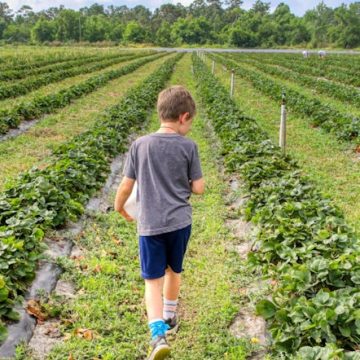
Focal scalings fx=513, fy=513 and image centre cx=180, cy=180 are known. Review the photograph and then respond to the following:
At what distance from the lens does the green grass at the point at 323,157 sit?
7.70m

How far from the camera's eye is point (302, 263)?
4.38 metres

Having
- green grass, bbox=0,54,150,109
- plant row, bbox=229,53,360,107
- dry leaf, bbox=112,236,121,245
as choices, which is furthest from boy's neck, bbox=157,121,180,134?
plant row, bbox=229,53,360,107

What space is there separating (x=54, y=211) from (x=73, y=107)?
457 inches

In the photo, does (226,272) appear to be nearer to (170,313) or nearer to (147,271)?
(170,313)

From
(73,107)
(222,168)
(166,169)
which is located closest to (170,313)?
(166,169)

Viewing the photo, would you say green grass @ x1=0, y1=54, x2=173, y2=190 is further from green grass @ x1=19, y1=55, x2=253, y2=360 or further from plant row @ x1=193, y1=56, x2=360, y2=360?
plant row @ x1=193, y1=56, x2=360, y2=360

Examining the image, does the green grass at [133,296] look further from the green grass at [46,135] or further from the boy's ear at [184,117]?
the green grass at [46,135]

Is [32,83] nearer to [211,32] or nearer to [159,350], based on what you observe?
[159,350]

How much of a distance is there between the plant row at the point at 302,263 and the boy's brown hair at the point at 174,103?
1.57 meters

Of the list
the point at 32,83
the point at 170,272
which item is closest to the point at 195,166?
the point at 170,272

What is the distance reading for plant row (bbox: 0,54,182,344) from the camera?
4.38 meters

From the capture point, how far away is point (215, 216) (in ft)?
22.5

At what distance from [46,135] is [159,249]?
30.7 feet

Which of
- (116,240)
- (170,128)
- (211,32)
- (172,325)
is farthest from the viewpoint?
(211,32)
